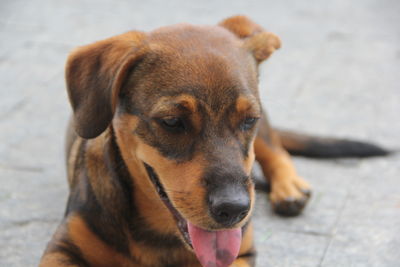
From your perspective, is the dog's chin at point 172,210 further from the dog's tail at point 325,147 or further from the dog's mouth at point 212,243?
the dog's tail at point 325,147

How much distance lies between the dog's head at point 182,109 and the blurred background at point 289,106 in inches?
44.4

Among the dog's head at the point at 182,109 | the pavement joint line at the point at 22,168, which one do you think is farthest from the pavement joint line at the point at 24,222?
the dog's head at the point at 182,109

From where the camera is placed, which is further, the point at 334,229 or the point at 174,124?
the point at 334,229

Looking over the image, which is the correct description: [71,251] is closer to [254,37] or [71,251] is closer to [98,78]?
[98,78]

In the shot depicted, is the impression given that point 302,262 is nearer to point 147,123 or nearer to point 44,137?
point 147,123

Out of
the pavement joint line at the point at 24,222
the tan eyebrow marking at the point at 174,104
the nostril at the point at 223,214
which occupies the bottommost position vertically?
the pavement joint line at the point at 24,222

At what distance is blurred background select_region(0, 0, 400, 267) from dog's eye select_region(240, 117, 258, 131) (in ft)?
3.51

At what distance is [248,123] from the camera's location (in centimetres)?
383

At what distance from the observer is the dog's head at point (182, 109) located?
354cm

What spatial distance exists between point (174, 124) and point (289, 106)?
11.7ft

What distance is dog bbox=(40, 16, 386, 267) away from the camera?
3592 millimetres

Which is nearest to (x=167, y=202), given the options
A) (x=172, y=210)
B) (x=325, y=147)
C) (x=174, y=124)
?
(x=172, y=210)

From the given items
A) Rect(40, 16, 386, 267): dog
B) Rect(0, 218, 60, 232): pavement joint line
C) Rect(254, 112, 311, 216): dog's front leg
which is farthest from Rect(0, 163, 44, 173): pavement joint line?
Rect(254, 112, 311, 216): dog's front leg

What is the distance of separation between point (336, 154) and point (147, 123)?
2592 mm
